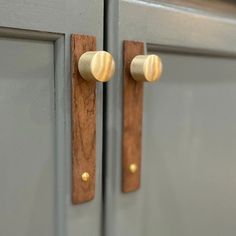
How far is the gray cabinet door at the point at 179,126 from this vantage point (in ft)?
1.44

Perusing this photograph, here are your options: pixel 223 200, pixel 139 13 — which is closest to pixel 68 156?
pixel 139 13

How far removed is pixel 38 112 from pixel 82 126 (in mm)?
Answer: 54

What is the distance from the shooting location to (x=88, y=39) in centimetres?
39

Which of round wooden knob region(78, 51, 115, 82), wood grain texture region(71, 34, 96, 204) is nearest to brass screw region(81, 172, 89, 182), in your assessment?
wood grain texture region(71, 34, 96, 204)

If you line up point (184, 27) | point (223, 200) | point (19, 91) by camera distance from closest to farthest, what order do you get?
point (19, 91), point (184, 27), point (223, 200)

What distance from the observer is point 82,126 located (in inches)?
15.8

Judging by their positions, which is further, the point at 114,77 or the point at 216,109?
the point at 216,109

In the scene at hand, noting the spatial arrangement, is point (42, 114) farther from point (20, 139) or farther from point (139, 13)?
point (139, 13)

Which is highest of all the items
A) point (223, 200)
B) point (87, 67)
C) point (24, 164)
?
point (87, 67)

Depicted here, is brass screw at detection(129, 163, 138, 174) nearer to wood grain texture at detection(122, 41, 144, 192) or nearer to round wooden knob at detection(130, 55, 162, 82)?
wood grain texture at detection(122, 41, 144, 192)

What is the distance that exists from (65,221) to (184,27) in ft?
0.97

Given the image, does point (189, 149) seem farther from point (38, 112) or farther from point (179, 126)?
point (38, 112)

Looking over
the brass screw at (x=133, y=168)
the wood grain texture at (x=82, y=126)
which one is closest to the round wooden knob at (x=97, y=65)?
the wood grain texture at (x=82, y=126)

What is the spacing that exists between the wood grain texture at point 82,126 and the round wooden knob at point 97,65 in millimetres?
16
